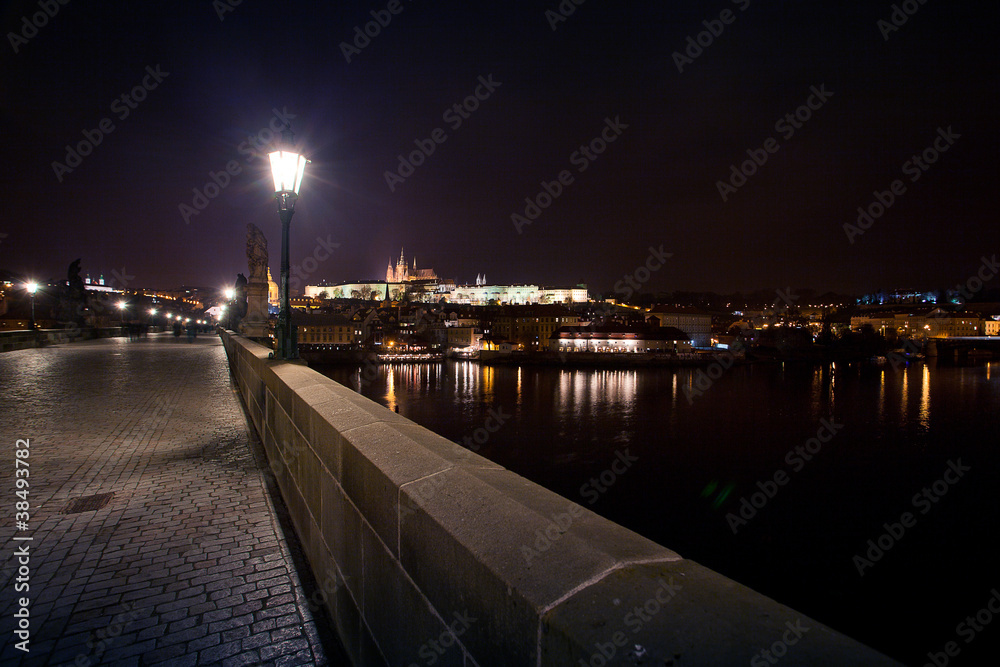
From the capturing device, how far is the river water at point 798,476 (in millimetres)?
17734

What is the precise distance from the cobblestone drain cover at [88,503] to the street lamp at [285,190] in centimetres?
287

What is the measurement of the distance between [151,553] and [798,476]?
3234 centimetres

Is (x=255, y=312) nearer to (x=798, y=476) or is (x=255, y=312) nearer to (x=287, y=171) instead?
(x=287, y=171)

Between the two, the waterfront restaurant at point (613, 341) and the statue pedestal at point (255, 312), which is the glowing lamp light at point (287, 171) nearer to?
the statue pedestal at point (255, 312)

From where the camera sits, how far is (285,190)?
289 inches

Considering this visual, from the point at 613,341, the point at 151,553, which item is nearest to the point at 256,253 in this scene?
the point at 151,553

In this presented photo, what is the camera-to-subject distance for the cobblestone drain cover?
4.32m

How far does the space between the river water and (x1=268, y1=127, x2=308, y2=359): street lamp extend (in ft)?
55.7

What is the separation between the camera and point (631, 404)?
51000mm

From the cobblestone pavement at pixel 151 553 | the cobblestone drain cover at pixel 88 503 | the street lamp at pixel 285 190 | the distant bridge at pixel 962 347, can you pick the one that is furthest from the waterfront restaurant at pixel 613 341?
the cobblestone drain cover at pixel 88 503

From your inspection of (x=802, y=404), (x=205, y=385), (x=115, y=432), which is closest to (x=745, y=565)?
(x=205, y=385)

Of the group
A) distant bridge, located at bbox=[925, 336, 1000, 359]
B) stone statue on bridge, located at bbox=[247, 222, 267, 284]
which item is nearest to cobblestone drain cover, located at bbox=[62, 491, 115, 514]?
stone statue on bridge, located at bbox=[247, 222, 267, 284]

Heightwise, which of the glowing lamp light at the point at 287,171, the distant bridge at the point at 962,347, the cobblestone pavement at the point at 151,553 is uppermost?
the glowing lamp light at the point at 287,171

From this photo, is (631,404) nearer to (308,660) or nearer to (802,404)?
(802,404)
